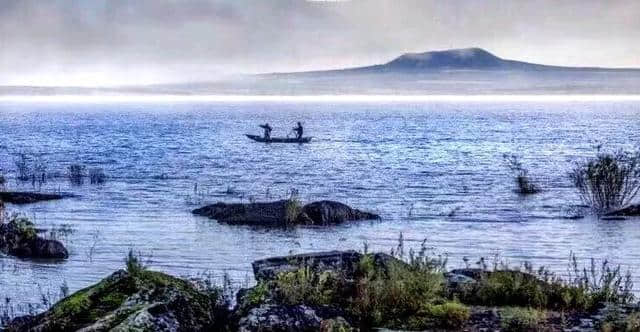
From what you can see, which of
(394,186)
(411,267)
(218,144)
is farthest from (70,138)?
(411,267)

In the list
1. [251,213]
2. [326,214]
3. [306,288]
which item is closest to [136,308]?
[306,288]

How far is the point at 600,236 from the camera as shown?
30.5 metres

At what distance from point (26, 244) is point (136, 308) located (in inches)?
626

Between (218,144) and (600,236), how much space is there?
7465 centimetres

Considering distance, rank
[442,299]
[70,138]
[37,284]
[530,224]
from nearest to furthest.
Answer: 1. [442,299]
2. [37,284]
3. [530,224]
4. [70,138]

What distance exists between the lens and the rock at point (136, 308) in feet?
34.4

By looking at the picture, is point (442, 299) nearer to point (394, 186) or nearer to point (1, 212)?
point (1, 212)

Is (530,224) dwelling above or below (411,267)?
below

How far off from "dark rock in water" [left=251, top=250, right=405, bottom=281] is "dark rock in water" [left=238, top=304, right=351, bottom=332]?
1853 mm

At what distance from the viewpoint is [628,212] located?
35.6m

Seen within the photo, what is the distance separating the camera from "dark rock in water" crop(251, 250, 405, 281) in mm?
13245

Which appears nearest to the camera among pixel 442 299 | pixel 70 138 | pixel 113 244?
pixel 442 299

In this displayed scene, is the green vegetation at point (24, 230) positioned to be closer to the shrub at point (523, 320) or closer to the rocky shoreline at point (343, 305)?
the rocky shoreline at point (343, 305)

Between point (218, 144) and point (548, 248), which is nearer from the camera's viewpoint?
point (548, 248)
